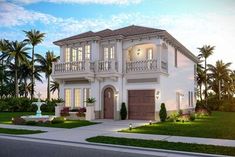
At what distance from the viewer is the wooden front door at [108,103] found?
84.0 feet

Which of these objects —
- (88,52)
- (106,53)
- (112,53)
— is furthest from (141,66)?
(88,52)

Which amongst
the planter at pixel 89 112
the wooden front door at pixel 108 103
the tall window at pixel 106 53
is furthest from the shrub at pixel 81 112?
the tall window at pixel 106 53

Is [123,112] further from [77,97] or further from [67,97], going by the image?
[67,97]

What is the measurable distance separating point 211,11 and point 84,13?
5.63 meters

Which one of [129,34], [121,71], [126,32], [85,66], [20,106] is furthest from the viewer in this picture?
[20,106]

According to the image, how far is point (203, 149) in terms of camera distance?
1109 cm

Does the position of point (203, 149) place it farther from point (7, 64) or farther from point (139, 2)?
point (7, 64)

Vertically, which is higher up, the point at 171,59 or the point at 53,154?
the point at 171,59

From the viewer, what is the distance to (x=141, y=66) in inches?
958

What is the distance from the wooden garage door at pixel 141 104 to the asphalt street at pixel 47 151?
13.0 metres

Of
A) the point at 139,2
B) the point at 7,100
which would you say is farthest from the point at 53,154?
the point at 7,100

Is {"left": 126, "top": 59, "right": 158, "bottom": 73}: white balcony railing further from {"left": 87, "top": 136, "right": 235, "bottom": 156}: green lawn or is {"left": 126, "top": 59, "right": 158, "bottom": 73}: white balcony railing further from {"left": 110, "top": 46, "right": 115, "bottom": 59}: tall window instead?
{"left": 87, "top": 136, "right": 235, "bottom": 156}: green lawn

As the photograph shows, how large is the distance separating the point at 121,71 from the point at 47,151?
15.0 m

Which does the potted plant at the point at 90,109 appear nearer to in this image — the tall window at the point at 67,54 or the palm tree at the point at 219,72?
the tall window at the point at 67,54
